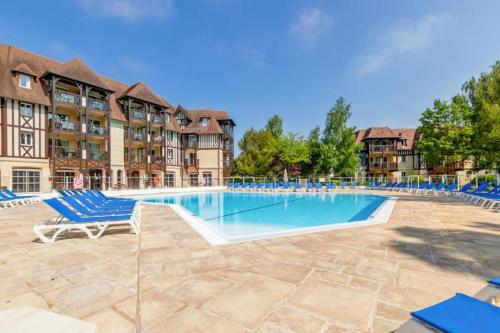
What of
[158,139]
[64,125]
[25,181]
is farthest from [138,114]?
[25,181]

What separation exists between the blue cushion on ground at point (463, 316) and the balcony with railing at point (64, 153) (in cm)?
2433

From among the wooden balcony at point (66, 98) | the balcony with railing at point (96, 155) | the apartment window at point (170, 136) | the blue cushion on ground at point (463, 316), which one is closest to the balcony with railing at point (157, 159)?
the apartment window at point (170, 136)

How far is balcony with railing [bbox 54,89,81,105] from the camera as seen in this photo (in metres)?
20.0

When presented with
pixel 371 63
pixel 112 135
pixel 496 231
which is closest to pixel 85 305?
pixel 496 231

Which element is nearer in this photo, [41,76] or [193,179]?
[41,76]

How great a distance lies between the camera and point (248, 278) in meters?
2.98

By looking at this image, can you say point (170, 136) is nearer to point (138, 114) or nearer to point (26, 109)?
point (138, 114)

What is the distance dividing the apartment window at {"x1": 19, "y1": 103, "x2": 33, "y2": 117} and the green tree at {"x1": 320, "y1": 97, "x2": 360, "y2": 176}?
29.1 m

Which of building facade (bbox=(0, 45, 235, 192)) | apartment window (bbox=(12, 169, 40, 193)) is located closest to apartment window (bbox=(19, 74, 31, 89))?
building facade (bbox=(0, 45, 235, 192))

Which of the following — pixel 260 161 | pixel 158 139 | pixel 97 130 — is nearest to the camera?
pixel 97 130

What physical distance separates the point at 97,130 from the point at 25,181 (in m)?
6.87

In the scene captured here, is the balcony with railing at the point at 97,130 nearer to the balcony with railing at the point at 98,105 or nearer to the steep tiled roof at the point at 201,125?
the balcony with railing at the point at 98,105

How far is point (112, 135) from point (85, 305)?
25375 mm

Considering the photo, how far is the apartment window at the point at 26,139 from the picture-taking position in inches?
728
